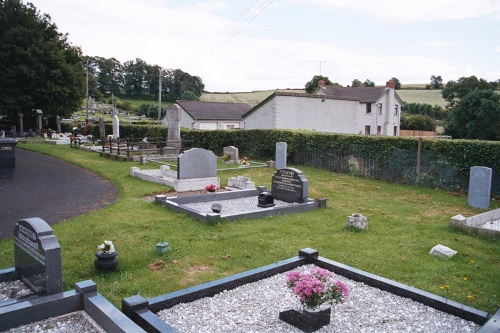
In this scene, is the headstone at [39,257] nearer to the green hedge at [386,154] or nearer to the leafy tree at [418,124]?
the green hedge at [386,154]

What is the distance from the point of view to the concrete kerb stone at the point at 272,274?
4.83m

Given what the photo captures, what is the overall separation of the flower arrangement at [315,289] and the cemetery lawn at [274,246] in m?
1.87

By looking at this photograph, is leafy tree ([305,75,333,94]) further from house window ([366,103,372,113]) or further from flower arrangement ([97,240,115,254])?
flower arrangement ([97,240,115,254])

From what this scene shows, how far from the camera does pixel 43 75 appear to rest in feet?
126

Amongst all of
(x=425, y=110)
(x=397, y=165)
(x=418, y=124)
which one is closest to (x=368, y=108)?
(x=418, y=124)

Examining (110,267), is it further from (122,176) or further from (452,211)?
(122,176)

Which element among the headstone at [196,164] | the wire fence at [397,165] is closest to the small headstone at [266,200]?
the headstone at [196,164]

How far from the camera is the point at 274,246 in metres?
8.04

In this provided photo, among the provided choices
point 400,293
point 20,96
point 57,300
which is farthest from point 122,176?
point 20,96

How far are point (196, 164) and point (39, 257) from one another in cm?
869

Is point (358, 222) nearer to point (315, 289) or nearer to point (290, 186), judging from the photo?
point (290, 186)

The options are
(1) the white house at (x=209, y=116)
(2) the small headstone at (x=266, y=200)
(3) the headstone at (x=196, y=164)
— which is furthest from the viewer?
(1) the white house at (x=209, y=116)

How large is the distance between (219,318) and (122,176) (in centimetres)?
1260

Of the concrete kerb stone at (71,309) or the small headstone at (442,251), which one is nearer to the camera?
the concrete kerb stone at (71,309)
